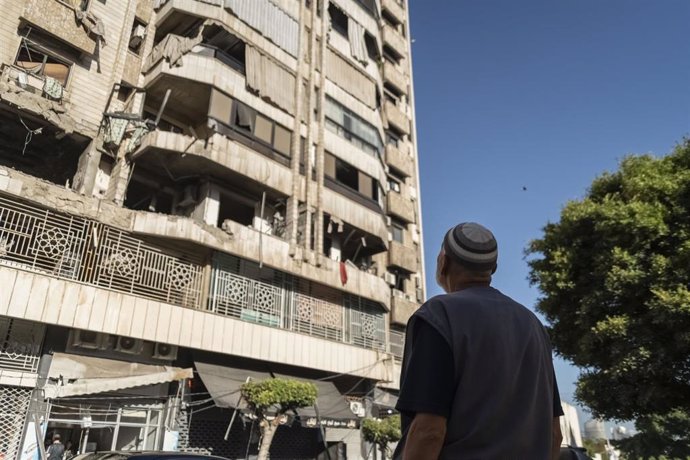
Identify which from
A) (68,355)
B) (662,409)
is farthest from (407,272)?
(68,355)

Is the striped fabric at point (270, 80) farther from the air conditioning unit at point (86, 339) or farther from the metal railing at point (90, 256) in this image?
the air conditioning unit at point (86, 339)

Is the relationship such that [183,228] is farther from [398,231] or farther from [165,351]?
[398,231]

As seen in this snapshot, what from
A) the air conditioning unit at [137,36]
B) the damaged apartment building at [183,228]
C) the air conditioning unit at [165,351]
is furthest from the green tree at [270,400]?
the air conditioning unit at [137,36]

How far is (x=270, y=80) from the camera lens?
18.1 metres

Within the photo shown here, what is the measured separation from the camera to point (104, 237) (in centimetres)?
1267

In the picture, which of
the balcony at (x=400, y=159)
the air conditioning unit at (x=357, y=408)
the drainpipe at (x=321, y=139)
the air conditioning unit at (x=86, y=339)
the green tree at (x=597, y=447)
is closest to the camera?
the air conditioning unit at (x=86, y=339)

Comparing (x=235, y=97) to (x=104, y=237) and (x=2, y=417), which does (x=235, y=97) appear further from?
(x=2, y=417)

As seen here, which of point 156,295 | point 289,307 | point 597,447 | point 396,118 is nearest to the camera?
point 156,295

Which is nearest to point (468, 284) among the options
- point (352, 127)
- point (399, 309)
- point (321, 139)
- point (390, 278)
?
point (321, 139)

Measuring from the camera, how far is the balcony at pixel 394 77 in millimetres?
28394

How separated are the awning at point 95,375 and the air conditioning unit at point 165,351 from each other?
312 mm

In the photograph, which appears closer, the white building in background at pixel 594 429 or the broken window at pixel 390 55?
the broken window at pixel 390 55

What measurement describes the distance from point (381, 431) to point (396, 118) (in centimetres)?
1787

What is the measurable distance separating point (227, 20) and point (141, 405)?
12.6 meters
